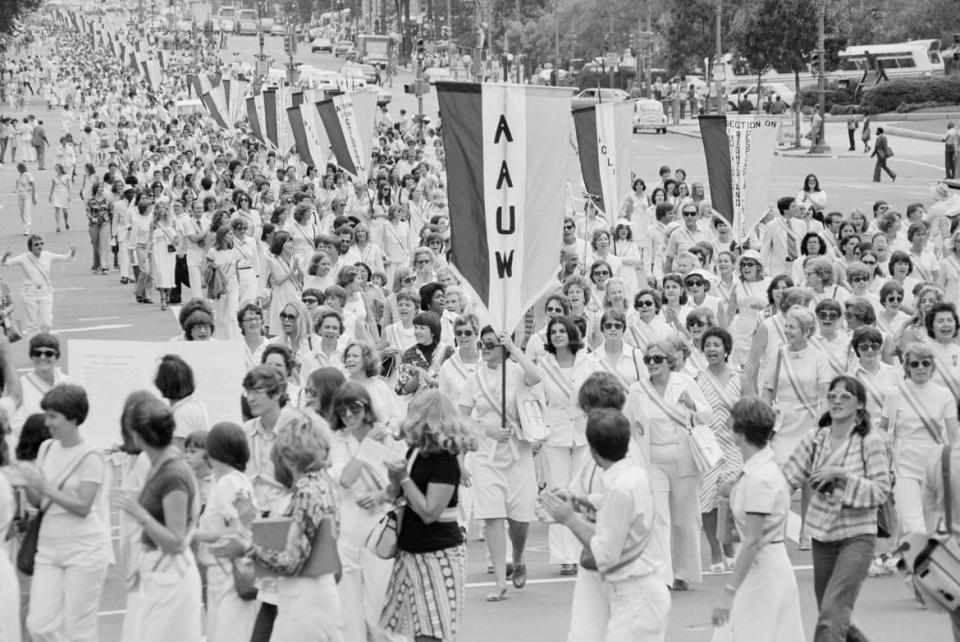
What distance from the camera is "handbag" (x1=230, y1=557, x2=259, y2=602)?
320 inches

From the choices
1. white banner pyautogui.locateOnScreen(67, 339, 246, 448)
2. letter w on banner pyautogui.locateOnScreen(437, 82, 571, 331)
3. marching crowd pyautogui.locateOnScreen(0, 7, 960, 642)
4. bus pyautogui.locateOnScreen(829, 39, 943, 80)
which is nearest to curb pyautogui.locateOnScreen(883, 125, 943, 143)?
bus pyautogui.locateOnScreen(829, 39, 943, 80)

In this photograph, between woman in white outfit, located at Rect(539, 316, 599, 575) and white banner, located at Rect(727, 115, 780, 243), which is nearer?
woman in white outfit, located at Rect(539, 316, 599, 575)

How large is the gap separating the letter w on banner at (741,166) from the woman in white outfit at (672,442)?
28.2ft

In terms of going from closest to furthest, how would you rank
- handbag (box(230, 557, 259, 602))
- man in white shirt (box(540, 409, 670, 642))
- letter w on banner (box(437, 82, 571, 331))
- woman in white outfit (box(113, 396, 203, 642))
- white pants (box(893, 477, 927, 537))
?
man in white shirt (box(540, 409, 670, 642)) < woman in white outfit (box(113, 396, 203, 642)) < handbag (box(230, 557, 259, 602)) < white pants (box(893, 477, 927, 537)) < letter w on banner (box(437, 82, 571, 331))

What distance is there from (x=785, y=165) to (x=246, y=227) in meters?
34.1

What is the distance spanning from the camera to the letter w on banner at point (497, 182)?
11.3 meters

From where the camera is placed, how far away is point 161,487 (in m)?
7.84

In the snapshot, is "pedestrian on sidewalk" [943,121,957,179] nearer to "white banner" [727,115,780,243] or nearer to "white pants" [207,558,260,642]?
"white banner" [727,115,780,243]

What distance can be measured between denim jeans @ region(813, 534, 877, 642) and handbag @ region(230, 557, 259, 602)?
8.42ft

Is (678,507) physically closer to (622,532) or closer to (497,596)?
(497,596)

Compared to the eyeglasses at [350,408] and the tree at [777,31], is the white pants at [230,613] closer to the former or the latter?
the eyeglasses at [350,408]

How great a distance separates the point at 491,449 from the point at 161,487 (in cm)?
370

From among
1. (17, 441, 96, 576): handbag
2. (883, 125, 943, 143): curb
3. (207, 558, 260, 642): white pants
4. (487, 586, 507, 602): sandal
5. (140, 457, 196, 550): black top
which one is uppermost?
(140, 457, 196, 550): black top

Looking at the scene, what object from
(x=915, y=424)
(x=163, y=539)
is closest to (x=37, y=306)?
(x=915, y=424)
